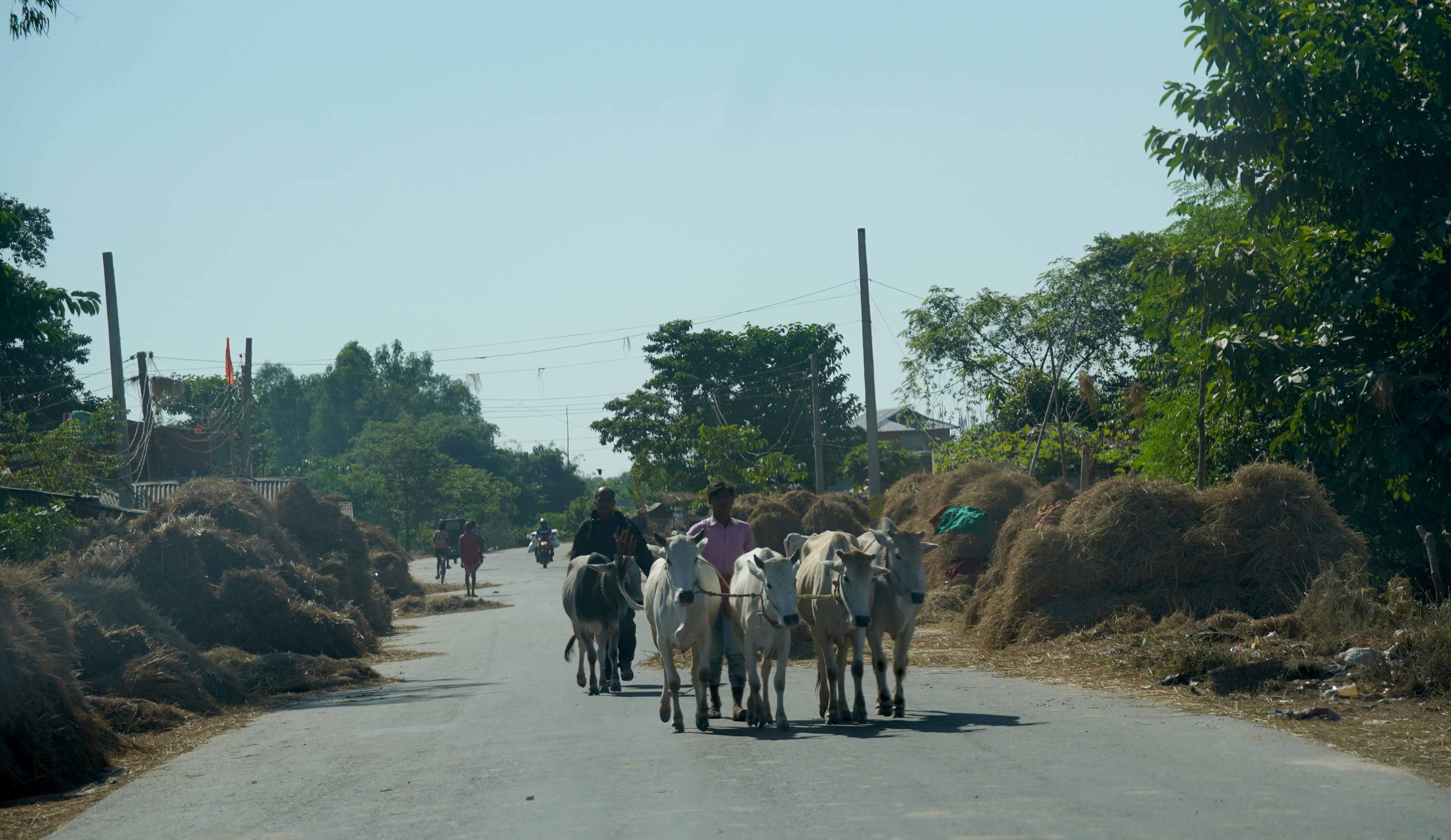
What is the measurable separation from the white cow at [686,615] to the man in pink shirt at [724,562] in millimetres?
217

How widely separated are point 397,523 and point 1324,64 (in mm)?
77137

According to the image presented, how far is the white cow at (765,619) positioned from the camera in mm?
10094

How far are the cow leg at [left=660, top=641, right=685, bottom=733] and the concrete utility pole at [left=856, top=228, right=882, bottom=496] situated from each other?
1931 cm

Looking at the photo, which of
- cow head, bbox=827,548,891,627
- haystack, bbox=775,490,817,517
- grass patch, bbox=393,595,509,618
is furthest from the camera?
grass patch, bbox=393,595,509,618

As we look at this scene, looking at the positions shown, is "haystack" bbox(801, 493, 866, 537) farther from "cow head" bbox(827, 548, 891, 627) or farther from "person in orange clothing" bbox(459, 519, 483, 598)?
"person in orange clothing" bbox(459, 519, 483, 598)

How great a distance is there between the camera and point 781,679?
1046cm

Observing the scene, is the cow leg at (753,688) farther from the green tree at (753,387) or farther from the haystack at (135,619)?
the green tree at (753,387)

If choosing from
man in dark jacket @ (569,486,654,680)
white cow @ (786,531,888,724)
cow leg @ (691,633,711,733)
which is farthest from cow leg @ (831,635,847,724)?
man in dark jacket @ (569,486,654,680)

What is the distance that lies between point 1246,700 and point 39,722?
1028 cm

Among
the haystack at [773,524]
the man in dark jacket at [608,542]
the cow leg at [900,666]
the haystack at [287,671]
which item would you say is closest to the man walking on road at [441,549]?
the haystack at [773,524]

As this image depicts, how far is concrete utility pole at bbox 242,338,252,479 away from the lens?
131 feet

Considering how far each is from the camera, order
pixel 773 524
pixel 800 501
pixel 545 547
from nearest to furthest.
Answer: pixel 773 524 < pixel 800 501 < pixel 545 547

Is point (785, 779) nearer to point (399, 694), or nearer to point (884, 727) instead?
point (884, 727)

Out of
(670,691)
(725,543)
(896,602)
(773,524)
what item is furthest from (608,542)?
(773,524)
